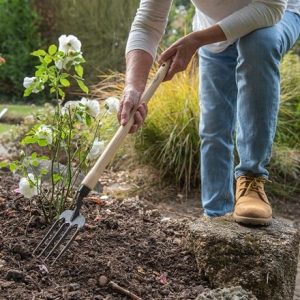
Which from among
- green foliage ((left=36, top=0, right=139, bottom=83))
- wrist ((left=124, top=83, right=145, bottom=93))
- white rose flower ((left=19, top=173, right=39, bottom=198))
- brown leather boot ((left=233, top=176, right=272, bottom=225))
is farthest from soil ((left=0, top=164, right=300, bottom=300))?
green foliage ((left=36, top=0, right=139, bottom=83))

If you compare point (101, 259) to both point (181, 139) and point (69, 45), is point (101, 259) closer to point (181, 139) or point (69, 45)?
point (69, 45)

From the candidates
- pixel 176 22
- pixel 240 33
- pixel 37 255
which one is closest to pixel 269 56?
pixel 240 33

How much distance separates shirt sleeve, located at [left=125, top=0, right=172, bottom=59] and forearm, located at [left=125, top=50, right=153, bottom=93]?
0.04 m

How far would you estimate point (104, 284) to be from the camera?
2.11m

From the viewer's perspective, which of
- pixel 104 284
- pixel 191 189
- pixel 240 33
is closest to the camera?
pixel 104 284

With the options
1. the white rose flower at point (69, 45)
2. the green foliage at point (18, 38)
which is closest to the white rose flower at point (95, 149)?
the white rose flower at point (69, 45)

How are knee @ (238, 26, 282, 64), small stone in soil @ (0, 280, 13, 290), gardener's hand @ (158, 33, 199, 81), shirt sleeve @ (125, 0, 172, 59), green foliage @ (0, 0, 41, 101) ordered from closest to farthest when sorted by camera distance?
small stone in soil @ (0, 280, 13, 290)
knee @ (238, 26, 282, 64)
gardener's hand @ (158, 33, 199, 81)
shirt sleeve @ (125, 0, 172, 59)
green foliage @ (0, 0, 41, 101)

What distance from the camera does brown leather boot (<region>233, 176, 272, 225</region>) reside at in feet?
7.94

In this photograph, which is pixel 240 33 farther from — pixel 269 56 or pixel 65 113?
pixel 65 113

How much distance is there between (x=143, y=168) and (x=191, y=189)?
47 cm

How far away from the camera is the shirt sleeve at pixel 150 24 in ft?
8.56

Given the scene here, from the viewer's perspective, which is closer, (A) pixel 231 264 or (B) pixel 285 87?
(A) pixel 231 264

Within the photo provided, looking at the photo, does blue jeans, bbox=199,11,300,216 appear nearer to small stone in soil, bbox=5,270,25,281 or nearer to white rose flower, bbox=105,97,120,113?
white rose flower, bbox=105,97,120,113

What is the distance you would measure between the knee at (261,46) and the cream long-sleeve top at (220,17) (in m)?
0.03
